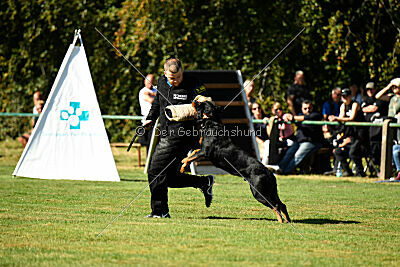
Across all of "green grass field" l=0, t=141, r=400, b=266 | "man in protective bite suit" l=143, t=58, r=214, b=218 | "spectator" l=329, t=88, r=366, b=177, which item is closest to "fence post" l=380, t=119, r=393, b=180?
"spectator" l=329, t=88, r=366, b=177

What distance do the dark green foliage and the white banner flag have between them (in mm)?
7117

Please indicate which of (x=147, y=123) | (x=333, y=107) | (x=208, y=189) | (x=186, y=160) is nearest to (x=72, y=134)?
(x=147, y=123)

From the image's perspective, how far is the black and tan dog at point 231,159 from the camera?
7996 mm

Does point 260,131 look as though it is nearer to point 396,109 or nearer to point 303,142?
point 303,142

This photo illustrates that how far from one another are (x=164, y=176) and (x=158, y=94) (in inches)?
38.7

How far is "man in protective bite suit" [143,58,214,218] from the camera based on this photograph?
27.1 feet

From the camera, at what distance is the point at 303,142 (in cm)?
1510

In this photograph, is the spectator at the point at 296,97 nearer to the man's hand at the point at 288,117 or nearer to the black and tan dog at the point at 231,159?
the man's hand at the point at 288,117

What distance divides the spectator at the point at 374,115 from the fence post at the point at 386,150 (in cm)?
59

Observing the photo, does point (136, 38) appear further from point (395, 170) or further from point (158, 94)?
point (158, 94)

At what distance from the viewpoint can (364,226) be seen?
799 cm

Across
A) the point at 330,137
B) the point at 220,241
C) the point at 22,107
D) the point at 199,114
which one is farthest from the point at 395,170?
the point at 22,107

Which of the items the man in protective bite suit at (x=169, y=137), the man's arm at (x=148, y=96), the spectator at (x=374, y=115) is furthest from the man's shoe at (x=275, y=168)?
the man in protective bite suit at (x=169, y=137)

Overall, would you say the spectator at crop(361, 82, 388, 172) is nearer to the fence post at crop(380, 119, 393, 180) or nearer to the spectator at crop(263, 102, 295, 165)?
the fence post at crop(380, 119, 393, 180)
